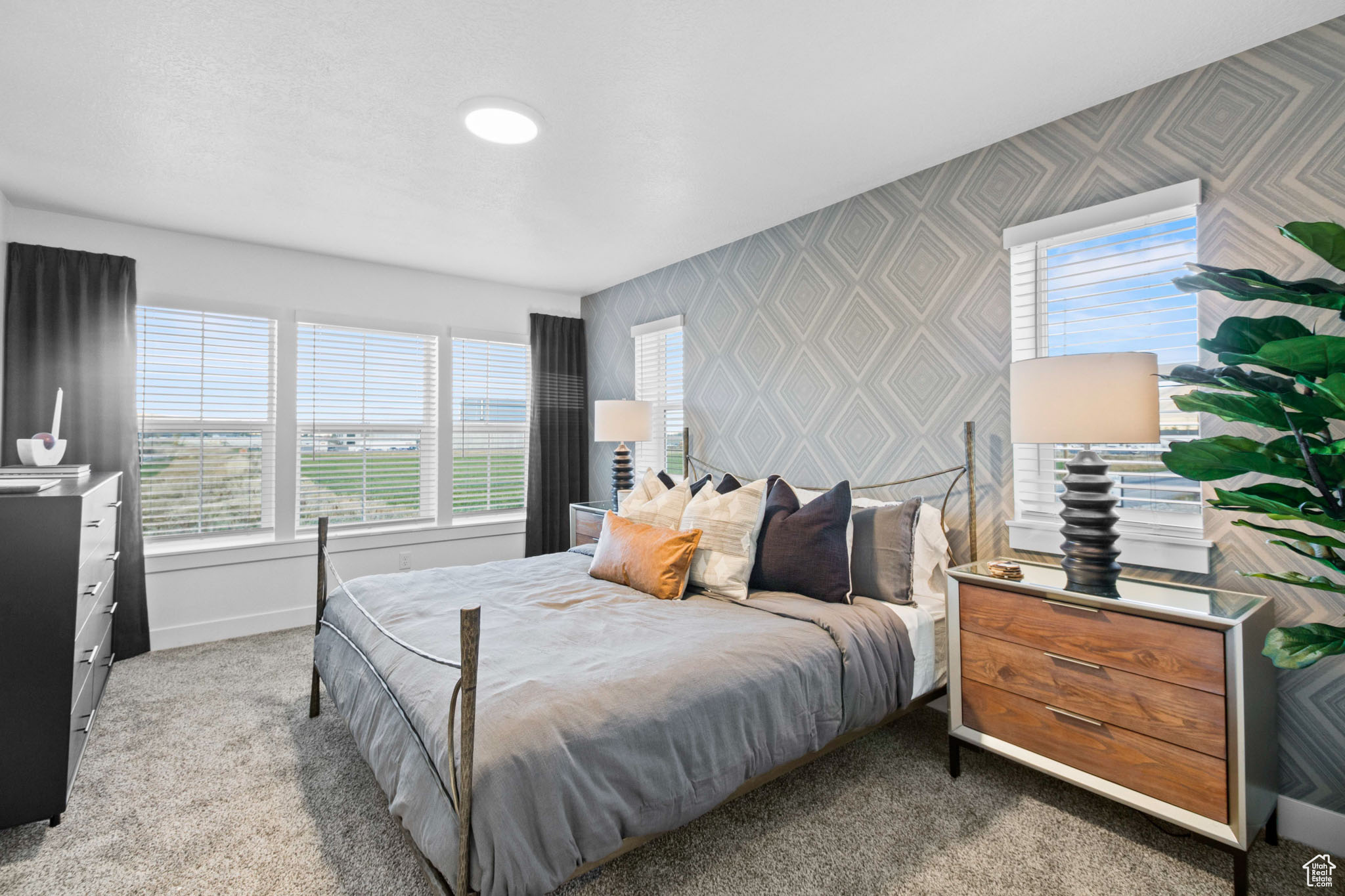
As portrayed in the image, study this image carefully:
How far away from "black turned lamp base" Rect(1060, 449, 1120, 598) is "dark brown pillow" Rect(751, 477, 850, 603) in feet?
2.60

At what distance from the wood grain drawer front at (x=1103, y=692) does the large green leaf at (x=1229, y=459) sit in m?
0.64

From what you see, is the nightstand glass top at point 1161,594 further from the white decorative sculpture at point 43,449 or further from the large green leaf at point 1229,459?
the white decorative sculpture at point 43,449

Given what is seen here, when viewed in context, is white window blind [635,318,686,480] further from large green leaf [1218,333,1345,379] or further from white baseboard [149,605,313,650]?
large green leaf [1218,333,1345,379]

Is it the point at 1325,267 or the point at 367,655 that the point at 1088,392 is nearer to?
the point at 1325,267

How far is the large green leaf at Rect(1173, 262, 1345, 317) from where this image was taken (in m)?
1.50

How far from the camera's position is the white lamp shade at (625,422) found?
425 centimetres

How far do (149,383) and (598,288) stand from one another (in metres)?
3.07

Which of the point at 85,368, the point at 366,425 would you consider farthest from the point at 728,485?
the point at 85,368

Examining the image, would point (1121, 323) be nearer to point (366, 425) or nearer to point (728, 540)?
point (728, 540)

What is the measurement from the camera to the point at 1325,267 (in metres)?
1.93

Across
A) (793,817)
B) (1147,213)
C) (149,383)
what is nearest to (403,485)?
(149,383)

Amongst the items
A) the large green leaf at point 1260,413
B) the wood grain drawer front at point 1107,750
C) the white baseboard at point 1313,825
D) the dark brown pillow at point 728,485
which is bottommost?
the white baseboard at point 1313,825

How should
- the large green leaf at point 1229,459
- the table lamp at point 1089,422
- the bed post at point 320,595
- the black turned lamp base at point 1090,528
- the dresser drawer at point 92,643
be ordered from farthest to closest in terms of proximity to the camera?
the bed post at point 320,595
the dresser drawer at point 92,643
the black turned lamp base at point 1090,528
the table lamp at point 1089,422
the large green leaf at point 1229,459

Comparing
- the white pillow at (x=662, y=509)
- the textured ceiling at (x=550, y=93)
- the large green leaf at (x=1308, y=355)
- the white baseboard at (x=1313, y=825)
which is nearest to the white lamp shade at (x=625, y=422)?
the white pillow at (x=662, y=509)
